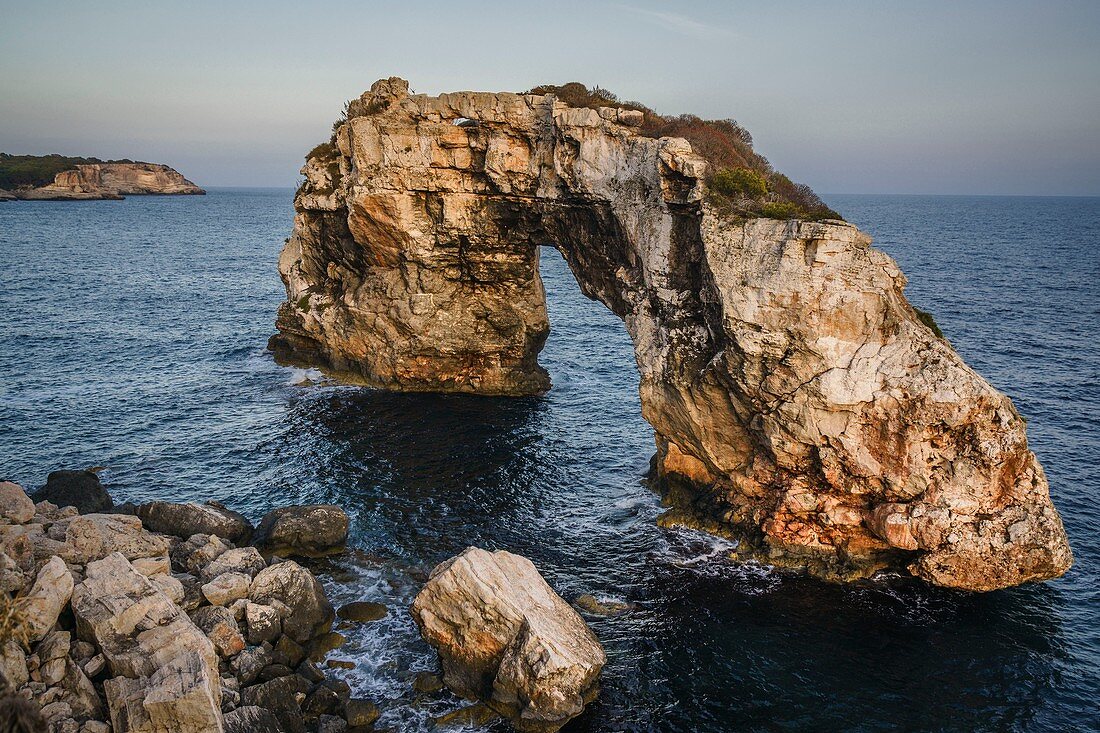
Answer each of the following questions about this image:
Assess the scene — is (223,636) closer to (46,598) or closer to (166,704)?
(166,704)

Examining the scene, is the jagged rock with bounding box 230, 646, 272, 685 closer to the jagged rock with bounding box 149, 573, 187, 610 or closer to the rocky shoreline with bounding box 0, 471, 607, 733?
the rocky shoreline with bounding box 0, 471, 607, 733

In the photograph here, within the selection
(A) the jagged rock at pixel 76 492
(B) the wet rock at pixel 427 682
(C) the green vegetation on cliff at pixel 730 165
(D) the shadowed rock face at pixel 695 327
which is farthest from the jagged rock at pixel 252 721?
(C) the green vegetation on cliff at pixel 730 165

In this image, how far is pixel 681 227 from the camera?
34.0 metres

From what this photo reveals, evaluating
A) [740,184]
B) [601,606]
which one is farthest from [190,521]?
[740,184]

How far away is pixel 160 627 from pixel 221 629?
2.11 meters

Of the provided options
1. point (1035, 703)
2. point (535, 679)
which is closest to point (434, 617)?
point (535, 679)

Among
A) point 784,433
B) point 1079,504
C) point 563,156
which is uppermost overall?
point 563,156

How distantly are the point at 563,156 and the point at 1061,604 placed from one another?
30.0 metres

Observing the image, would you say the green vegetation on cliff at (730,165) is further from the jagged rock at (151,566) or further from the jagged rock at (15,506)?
the jagged rock at (15,506)

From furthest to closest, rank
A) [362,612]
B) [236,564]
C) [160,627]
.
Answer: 1. [236,564]
2. [362,612]
3. [160,627]

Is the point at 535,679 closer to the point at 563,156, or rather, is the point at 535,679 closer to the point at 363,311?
the point at 563,156

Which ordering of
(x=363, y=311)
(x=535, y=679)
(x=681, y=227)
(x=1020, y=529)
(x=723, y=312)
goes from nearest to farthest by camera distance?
(x=535, y=679), (x=1020, y=529), (x=723, y=312), (x=681, y=227), (x=363, y=311)

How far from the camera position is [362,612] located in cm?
2744

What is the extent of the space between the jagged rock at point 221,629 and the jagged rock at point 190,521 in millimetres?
6652
